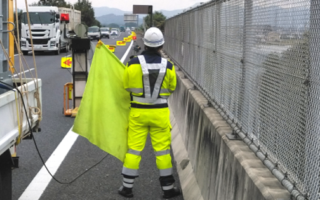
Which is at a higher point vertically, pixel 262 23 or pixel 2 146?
pixel 262 23

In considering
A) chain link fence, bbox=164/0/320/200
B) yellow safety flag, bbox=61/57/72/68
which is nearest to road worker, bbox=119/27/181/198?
chain link fence, bbox=164/0/320/200

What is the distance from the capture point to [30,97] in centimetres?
575

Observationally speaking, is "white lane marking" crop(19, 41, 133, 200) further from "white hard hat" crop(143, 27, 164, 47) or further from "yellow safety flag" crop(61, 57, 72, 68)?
"yellow safety flag" crop(61, 57, 72, 68)

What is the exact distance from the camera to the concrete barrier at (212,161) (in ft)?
12.1

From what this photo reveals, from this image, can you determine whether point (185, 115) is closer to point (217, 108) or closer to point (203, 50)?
point (203, 50)

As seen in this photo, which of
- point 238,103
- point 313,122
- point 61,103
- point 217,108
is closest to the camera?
point 313,122

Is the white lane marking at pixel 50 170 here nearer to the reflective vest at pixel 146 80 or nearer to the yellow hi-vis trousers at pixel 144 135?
the yellow hi-vis trousers at pixel 144 135

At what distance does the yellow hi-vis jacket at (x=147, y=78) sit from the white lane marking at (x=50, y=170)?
5.36 feet

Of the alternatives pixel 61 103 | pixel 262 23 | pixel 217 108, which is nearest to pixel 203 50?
pixel 217 108

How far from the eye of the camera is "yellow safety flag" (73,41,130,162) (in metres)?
6.27

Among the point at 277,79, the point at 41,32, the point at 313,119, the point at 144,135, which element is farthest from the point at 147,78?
the point at 41,32

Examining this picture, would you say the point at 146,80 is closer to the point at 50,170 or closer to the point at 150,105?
the point at 150,105

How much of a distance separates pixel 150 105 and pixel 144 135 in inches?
15.0

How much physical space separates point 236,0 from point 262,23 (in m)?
1.35
